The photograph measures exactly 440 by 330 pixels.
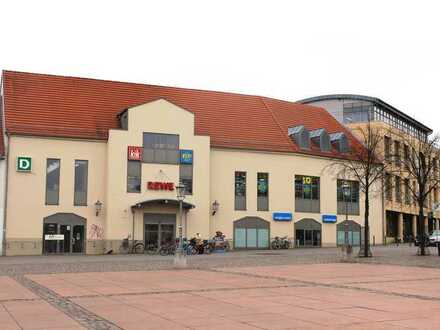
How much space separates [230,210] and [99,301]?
3393 centimetres

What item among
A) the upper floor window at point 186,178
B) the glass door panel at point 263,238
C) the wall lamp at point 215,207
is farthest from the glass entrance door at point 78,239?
the glass door panel at point 263,238

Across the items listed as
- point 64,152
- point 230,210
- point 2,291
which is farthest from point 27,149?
point 2,291

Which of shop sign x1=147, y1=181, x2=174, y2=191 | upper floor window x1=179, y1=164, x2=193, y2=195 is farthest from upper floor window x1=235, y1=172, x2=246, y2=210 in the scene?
shop sign x1=147, y1=181, x2=174, y2=191

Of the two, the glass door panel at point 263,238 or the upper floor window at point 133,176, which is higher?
the upper floor window at point 133,176

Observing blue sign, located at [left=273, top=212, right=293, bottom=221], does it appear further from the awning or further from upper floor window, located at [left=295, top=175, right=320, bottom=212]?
the awning

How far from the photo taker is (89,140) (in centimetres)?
4438

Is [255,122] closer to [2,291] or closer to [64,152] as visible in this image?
[64,152]

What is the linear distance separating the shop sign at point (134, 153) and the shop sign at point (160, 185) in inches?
77.3

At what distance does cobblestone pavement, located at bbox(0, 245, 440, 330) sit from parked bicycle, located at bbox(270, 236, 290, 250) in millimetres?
24961

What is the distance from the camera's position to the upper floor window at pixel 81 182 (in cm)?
4366

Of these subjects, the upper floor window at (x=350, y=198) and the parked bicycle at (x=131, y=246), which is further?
the upper floor window at (x=350, y=198)

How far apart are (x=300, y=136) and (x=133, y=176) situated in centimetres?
1531

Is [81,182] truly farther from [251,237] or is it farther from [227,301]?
[227,301]

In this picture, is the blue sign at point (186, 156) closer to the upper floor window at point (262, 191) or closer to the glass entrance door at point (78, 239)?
the upper floor window at point (262, 191)
